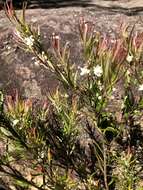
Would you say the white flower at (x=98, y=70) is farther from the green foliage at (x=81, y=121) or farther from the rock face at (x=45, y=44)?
the rock face at (x=45, y=44)

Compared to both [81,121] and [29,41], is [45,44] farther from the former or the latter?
[29,41]

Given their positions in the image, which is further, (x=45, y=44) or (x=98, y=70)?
(x=45, y=44)

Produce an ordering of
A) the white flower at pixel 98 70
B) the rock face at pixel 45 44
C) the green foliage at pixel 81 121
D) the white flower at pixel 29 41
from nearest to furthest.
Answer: the white flower at pixel 98 70 → the green foliage at pixel 81 121 → the white flower at pixel 29 41 → the rock face at pixel 45 44

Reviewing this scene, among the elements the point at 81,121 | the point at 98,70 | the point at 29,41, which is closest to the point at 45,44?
the point at 81,121

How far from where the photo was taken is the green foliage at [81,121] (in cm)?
325

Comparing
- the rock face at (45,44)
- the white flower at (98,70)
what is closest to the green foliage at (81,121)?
the white flower at (98,70)

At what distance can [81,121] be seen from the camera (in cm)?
453

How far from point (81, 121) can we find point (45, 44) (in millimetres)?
1027

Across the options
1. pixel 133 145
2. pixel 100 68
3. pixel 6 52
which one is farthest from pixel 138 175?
pixel 6 52

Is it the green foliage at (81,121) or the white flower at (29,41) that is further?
the white flower at (29,41)

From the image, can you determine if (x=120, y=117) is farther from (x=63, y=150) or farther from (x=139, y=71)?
(x=139, y=71)

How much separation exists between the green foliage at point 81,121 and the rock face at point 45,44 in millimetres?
329

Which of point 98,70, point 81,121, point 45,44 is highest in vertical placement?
point 45,44

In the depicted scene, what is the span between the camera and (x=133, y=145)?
4434mm
